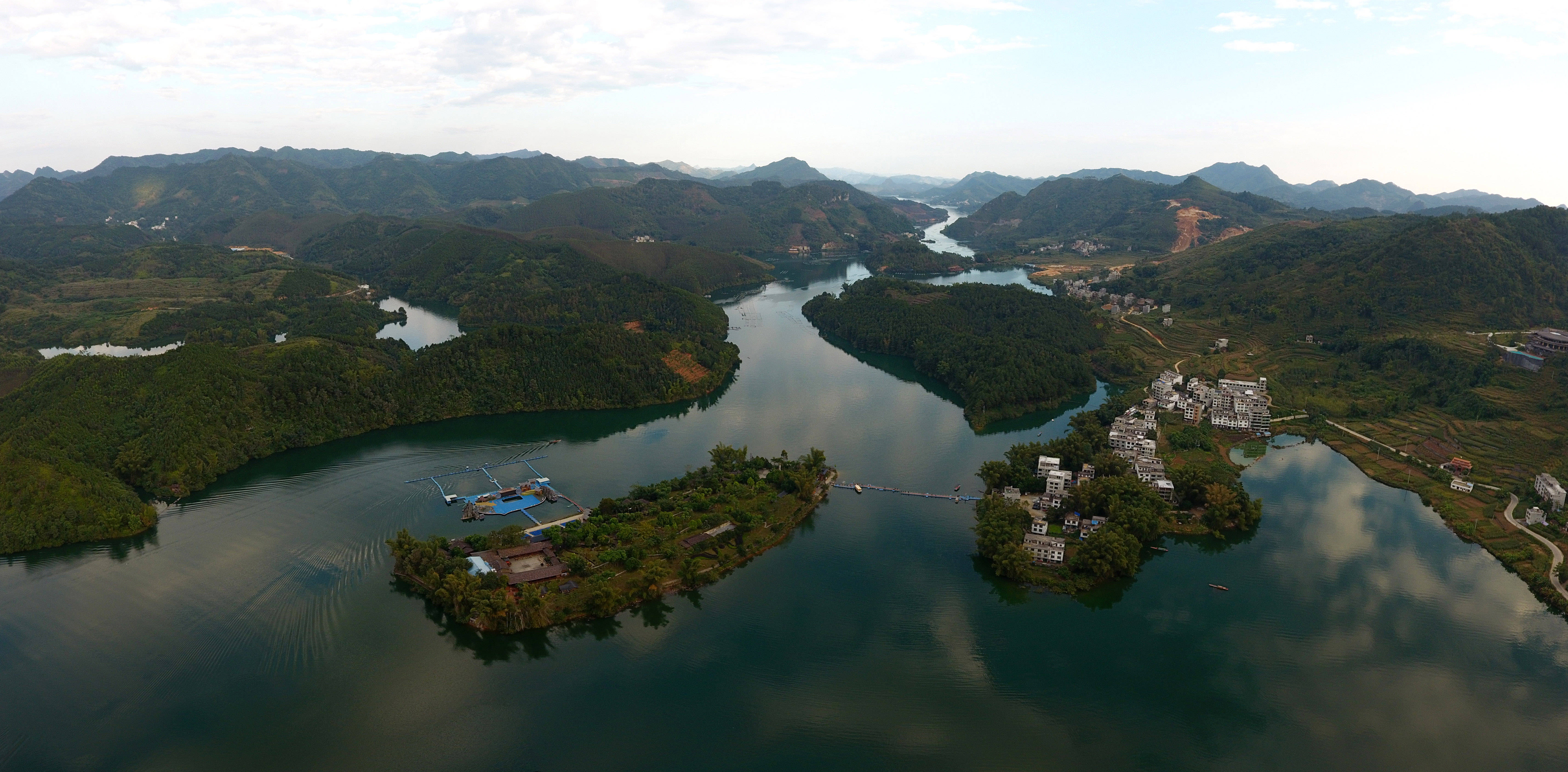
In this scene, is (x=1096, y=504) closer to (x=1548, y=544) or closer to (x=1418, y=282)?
(x=1548, y=544)

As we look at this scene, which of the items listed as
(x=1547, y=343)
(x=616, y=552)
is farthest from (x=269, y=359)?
(x=1547, y=343)

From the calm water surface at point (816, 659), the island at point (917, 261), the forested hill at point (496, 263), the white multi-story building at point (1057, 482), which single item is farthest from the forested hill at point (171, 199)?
the white multi-story building at point (1057, 482)

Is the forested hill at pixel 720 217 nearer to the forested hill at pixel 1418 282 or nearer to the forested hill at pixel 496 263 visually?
the forested hill at pixel 496 263

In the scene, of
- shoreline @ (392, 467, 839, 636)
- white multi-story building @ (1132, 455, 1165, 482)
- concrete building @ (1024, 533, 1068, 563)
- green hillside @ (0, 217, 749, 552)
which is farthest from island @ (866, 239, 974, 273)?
concrete building @ (1024, 533, 1068, 563)

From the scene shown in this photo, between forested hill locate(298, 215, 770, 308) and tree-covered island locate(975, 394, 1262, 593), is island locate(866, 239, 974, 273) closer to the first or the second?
forested hill locate(298, 215, 770, 308)

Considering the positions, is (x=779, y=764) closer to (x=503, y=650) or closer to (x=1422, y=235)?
(x=503, y=650)

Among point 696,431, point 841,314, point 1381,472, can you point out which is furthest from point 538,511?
point 841,314
